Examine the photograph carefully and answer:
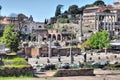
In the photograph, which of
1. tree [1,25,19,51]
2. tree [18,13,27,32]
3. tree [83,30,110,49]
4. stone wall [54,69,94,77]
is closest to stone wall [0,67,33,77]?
stone wall [54,69,94,77]

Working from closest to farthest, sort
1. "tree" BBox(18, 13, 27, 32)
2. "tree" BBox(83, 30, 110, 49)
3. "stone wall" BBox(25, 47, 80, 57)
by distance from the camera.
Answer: "stone wall" BBox(25, 47, 80, 57) < "tree" BBox(83, 30, 110, 49) < "tree" BBox(18, 13, 27, 32)

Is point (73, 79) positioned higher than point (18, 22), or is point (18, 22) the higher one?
point (18, 22)

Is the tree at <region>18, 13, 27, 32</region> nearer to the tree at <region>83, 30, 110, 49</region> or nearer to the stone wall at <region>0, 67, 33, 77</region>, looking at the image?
the tree at <region>83, 30, 110, 49</region>

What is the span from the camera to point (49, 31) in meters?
154

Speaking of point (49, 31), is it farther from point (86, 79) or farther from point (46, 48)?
point (86, 79)

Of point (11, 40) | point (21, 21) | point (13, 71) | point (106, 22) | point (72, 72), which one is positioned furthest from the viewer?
point (21, 21)

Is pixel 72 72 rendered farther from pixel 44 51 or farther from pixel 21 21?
pixel 21 21

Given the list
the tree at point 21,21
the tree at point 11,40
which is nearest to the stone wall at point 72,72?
the tree at point 11,40

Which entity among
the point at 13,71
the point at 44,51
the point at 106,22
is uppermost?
the point at 106,22

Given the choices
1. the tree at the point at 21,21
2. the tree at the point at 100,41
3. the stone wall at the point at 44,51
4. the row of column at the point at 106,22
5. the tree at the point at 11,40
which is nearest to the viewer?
the tree at the point at 11,40

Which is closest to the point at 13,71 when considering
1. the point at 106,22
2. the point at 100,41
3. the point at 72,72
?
the point at 72,72

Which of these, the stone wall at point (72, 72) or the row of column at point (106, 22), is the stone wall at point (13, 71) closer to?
the stone wall at point (72, 72)

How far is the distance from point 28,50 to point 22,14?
3126 inches

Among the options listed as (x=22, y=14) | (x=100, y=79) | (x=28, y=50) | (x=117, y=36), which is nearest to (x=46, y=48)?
(x=28, y=50)
